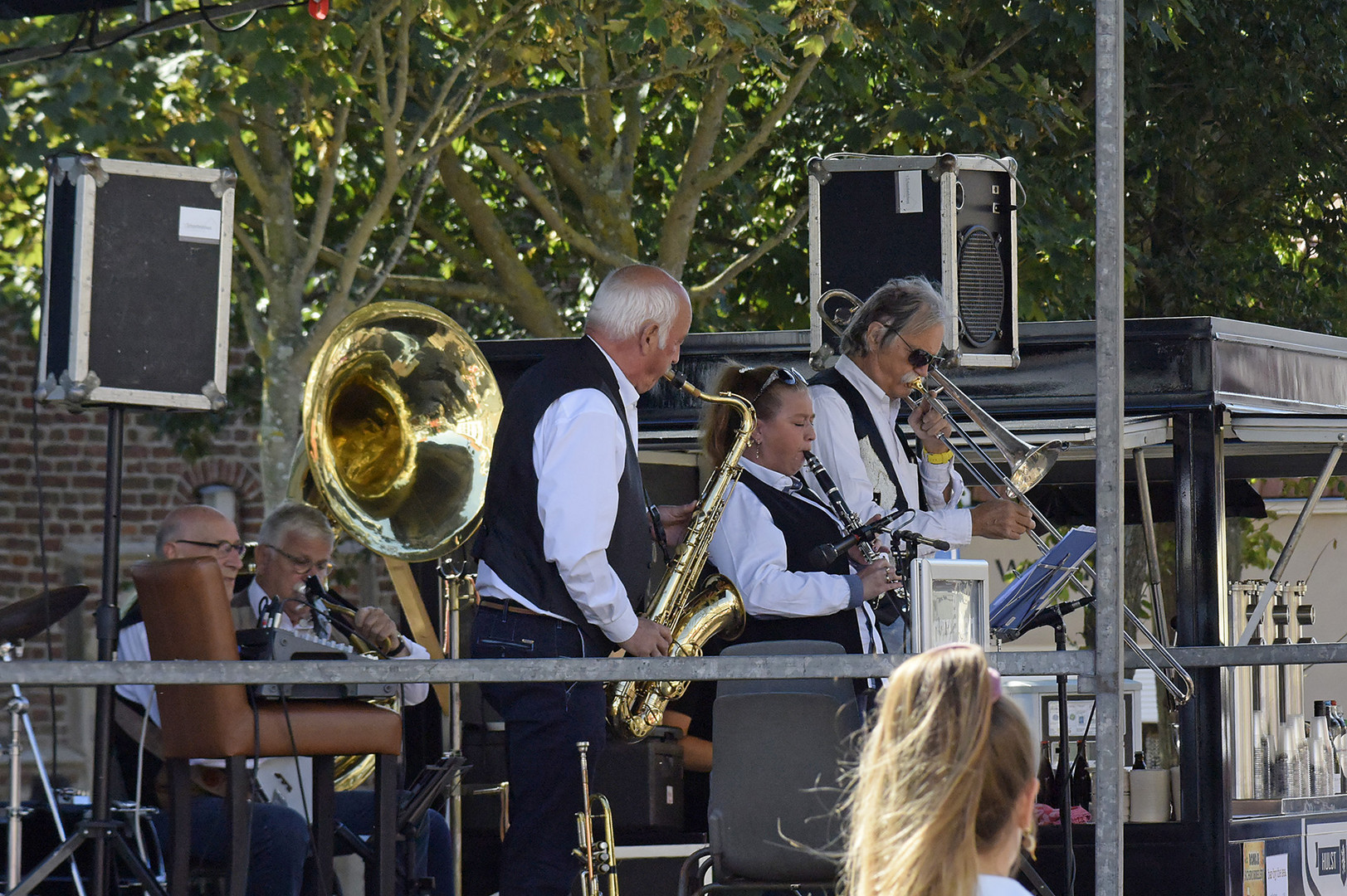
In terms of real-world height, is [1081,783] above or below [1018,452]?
below

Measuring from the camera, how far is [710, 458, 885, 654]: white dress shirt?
4.14 metres

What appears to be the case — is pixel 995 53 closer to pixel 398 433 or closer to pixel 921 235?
pixel 921 235

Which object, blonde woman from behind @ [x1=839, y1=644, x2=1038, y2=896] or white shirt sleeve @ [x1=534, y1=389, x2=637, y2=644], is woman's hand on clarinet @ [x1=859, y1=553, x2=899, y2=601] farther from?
blonde woman from behind @ [x1=839, y1=644, x2=1038, y2=896]

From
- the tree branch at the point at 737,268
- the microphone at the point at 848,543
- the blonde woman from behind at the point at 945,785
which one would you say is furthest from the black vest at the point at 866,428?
the tree branch at the point at 737,268

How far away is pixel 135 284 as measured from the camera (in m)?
3.60

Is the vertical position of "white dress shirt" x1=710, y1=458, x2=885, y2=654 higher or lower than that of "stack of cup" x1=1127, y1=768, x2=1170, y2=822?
higher

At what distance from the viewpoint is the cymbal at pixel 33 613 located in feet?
12.8

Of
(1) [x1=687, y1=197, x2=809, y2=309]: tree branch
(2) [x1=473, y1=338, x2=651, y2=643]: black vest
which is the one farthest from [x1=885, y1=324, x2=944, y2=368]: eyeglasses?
(1) [x1=687, y1=197, x2=809, y2=309]: tree branch

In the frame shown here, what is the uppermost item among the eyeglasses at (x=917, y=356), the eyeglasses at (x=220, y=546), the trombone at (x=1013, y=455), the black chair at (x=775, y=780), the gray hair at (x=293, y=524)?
the eyeglasses at (x=917, y=356)

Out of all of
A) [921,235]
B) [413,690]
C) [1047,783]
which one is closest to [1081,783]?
[1047,783]

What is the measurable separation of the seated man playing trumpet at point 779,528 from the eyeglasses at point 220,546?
1.36 m

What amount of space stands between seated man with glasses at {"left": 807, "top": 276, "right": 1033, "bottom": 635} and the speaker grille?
0.35m

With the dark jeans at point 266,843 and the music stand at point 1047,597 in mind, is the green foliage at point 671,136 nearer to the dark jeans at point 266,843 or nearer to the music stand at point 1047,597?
the dark jeans at point 266,843

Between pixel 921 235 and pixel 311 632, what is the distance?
6.80 feet
